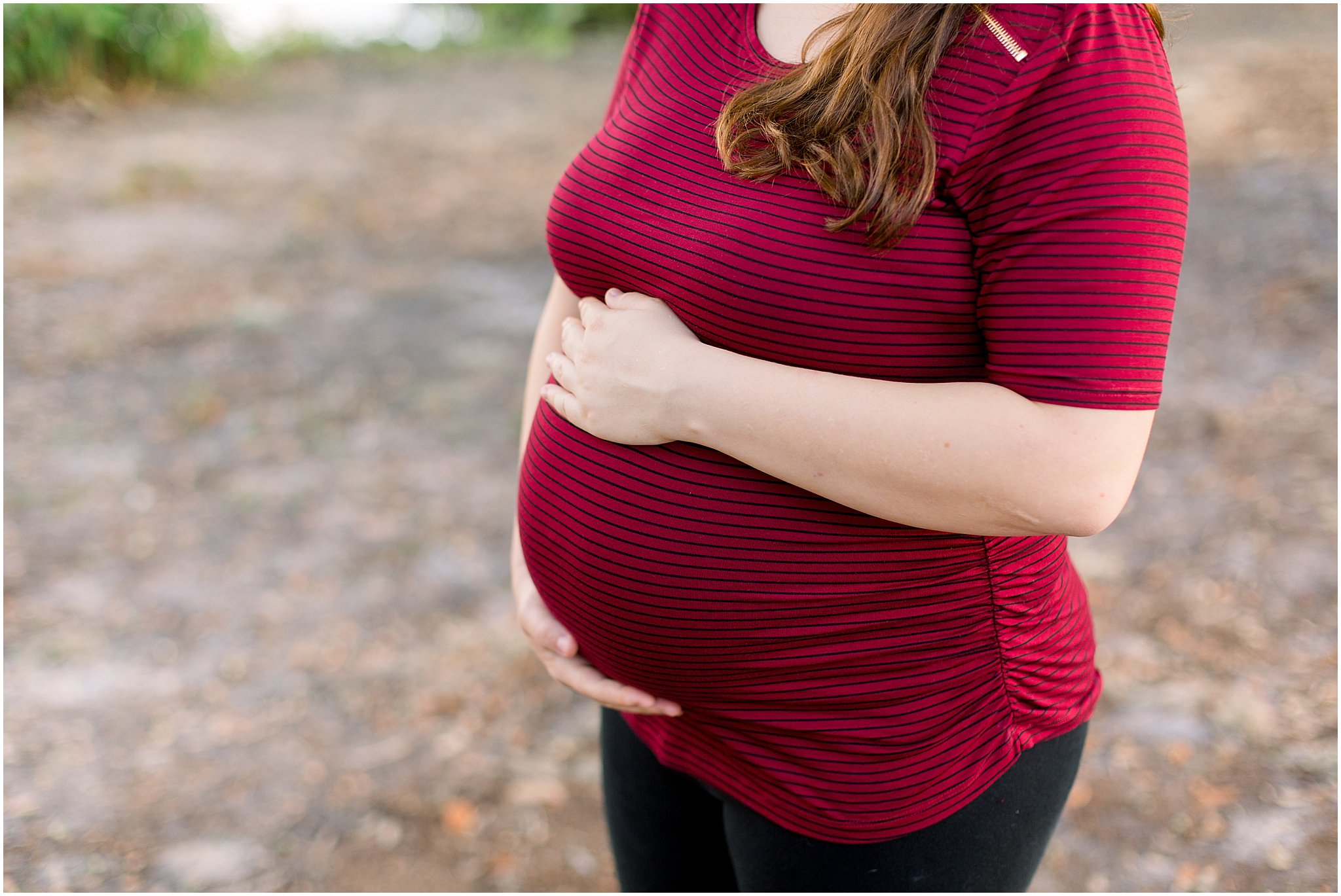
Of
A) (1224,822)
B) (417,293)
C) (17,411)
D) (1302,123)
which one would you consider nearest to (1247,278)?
(1302,123)

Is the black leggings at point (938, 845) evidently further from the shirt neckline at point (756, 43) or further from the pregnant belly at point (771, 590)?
the shirt neckline at point (756, 43)

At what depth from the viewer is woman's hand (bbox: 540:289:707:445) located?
1.09 metres

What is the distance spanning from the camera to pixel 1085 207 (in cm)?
87

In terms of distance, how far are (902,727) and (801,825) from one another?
7.5 inches

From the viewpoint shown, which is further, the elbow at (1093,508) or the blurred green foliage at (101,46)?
the blurred green foliage at (101,46)

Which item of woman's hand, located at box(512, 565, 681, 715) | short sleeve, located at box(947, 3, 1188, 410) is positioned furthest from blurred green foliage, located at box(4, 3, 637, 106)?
short sleeve, located at box(947, 3, 1188, 410)

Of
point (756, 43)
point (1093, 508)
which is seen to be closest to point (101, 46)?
point (756, 43)

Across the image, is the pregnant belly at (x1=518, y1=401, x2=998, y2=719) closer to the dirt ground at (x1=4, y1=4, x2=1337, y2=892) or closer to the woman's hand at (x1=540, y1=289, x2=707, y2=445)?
the woman's hand at (x1=540, y1=289, x2=707, y2=445)

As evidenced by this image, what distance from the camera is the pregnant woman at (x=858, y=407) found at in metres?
0.90

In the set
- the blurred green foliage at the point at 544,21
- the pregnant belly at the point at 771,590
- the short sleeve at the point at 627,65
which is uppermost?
the short sleeve at the point at 627,65

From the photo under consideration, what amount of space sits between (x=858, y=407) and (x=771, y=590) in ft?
0.77

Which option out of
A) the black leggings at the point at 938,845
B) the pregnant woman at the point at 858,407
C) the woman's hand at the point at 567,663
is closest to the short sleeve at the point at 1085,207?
the pregnant woman at the point at 858,407

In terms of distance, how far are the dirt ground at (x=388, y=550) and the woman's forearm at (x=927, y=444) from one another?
4.43ft

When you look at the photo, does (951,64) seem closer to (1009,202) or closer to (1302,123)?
(1009,202)
